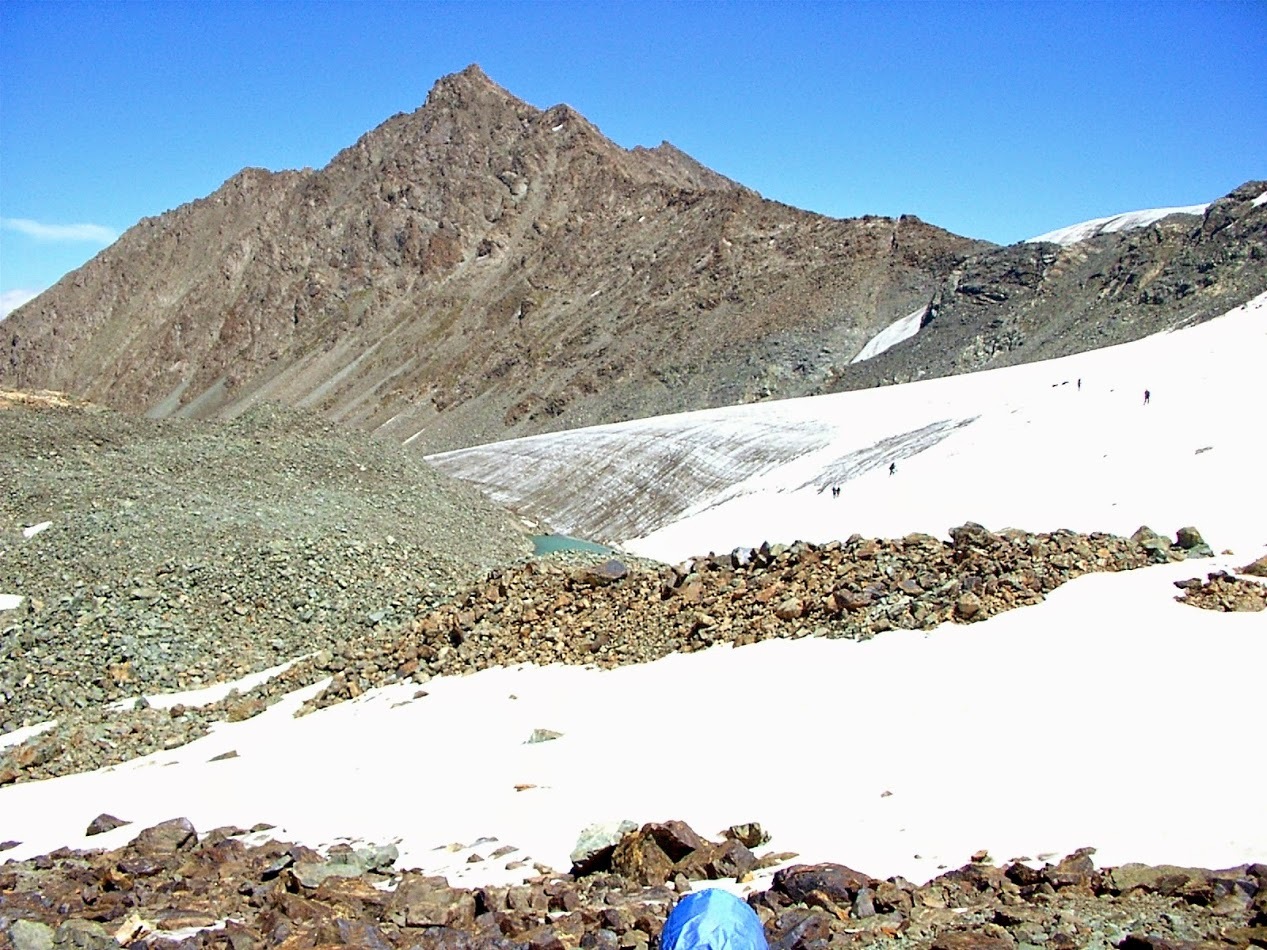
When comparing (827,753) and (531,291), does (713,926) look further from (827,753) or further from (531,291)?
(531,291)

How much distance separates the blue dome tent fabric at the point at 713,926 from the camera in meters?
5.41

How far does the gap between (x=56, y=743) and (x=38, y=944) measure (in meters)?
8.12

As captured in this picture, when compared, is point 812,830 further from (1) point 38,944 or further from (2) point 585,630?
(2) point 585,630

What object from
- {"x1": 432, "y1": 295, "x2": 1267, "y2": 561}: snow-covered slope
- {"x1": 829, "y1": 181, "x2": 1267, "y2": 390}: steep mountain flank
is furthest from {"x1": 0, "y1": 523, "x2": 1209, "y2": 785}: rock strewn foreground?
{"x1": 829, "y1": 181, "x2": 1267, "y2": 390}: steep mountain flank

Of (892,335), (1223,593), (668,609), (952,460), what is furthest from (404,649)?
(892,335)

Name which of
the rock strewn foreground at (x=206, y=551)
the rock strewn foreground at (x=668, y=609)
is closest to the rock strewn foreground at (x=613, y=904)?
the rock strewn foreground at (x=668, y=609)

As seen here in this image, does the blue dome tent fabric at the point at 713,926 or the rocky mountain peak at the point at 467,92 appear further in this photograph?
the rocky mountain peak at the point at 467,92

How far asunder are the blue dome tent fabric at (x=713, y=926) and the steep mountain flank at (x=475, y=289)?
199 ft

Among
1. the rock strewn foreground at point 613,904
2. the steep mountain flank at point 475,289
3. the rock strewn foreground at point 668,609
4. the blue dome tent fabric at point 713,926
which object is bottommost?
the rock strewn foreground at point 613,904

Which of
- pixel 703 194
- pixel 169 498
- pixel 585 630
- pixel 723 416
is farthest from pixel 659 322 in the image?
pixel 585 630

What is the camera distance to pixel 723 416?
46469 millimetres

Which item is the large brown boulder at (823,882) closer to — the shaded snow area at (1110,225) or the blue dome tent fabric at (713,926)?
the blue dome tent fabric at (713,926)

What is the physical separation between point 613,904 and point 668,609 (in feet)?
22.0

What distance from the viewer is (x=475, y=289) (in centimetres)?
10119
